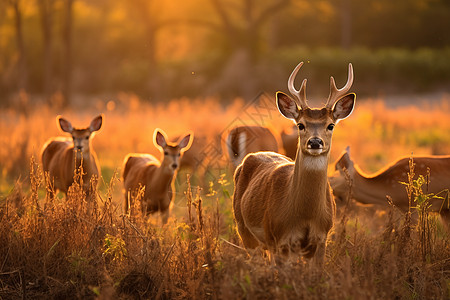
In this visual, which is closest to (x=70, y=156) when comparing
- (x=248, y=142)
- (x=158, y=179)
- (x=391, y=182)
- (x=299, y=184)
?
(x=158, y=179)

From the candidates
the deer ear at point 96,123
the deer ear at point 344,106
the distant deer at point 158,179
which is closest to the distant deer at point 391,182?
the distant deer at point 158,179

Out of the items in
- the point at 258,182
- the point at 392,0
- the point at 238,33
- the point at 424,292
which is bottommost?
the point at 424,292

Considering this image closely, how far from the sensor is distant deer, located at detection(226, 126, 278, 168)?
34.8 feet

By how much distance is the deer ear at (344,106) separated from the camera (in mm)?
5676

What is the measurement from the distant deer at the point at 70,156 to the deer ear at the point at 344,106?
428 cm

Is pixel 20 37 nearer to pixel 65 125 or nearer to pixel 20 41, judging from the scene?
pixel 20 41

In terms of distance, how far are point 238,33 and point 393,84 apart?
27.7 feet

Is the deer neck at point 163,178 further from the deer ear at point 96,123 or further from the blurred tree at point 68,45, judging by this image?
the blurred tree at point 68,45

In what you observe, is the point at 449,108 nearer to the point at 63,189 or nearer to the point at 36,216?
the point at 63,189

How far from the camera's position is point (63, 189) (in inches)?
381

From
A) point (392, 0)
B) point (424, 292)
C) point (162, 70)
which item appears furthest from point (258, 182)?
point (392, 0)

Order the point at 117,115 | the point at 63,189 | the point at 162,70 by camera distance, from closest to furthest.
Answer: the point at 63,189 → the point at 117,115 → the point at 162,70

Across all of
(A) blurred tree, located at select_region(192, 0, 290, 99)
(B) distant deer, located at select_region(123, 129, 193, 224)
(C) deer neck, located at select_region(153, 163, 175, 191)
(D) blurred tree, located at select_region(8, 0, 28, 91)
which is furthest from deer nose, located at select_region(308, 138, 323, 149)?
(A) blurred tree, located at select_region(192, 0, 290, 99)

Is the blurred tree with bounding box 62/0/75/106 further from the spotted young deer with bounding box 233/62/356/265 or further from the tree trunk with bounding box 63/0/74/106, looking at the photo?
the spotted young deer with bounding box 233/62/356/265
